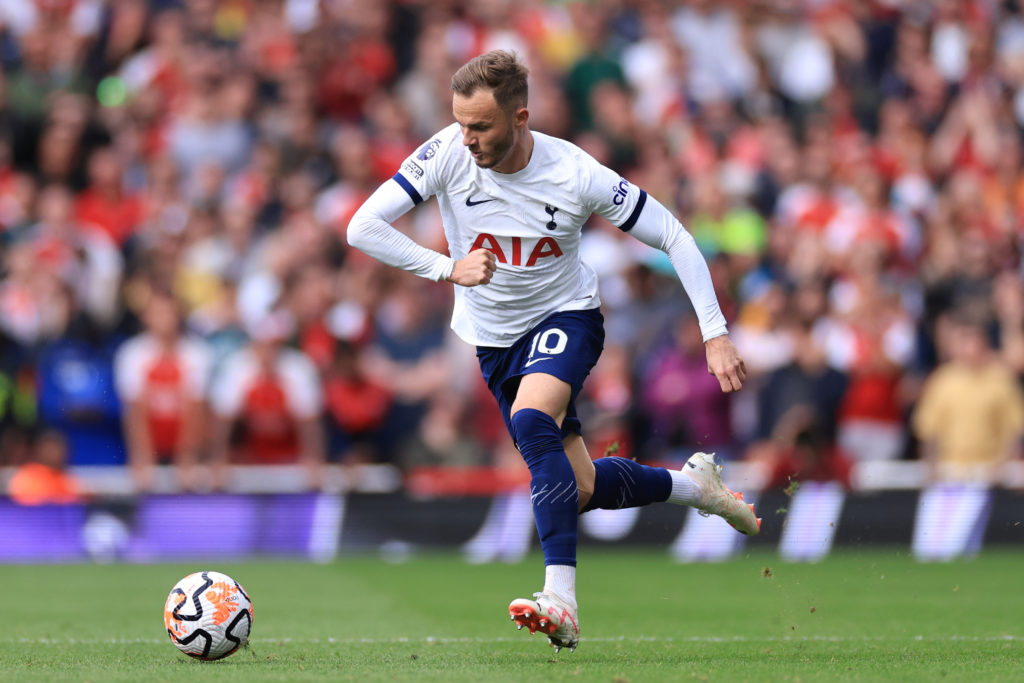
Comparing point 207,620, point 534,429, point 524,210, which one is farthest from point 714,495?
point 207,620

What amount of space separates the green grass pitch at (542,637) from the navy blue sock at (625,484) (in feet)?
2.26

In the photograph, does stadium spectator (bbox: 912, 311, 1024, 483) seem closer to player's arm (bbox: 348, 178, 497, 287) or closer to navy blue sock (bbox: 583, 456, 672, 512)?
navy blue sock (bbox: 583, 456, 672, 512)

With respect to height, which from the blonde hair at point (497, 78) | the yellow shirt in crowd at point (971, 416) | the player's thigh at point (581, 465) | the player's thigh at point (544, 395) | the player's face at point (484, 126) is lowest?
the yellow shirt in crowd at point (971, 416)

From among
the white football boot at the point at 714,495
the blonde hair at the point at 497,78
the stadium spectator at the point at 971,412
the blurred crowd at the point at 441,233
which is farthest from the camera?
the stadium spectator at the point at 971,412

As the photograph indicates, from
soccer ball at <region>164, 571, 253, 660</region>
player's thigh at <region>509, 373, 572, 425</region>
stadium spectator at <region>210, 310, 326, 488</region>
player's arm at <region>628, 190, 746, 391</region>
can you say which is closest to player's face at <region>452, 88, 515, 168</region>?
player's arm at <region>628, 190, 746, 391</region>

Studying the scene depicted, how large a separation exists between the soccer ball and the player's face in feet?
7.27

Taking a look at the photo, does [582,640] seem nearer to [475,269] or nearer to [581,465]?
[581,465]

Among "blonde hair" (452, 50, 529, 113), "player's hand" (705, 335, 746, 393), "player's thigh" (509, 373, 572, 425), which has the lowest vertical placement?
"player's thigh" (509, 373, 572, 425)

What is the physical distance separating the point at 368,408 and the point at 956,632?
688cm

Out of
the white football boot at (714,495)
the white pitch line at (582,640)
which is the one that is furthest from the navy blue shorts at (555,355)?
the white pitch line at (582,640)

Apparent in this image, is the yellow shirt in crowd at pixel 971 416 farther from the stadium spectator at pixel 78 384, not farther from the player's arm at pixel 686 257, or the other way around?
the stadium spectator at pixel 78 384

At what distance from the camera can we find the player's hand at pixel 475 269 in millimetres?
6551

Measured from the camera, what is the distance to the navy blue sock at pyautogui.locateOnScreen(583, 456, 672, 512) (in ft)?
23.9

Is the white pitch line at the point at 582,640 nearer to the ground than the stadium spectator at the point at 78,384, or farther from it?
farther from it
